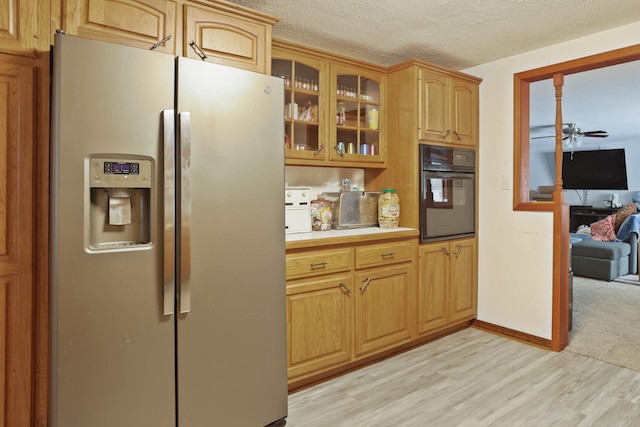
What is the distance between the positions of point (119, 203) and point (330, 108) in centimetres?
171

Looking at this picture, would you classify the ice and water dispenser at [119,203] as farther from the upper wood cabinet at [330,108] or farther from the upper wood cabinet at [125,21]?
the upper wood cabinet at [330,108]

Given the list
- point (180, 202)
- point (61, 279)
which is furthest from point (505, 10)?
point (61, 279)

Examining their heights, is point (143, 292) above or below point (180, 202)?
below

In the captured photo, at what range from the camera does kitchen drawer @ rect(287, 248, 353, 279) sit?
2.33 metres

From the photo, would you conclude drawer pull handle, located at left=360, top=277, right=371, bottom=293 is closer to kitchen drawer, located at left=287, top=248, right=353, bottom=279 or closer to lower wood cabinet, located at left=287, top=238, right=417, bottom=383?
lower wood cabinet, located at left=287, top=238, right=417, bottom=383

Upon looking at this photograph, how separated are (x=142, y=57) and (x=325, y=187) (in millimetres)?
1829

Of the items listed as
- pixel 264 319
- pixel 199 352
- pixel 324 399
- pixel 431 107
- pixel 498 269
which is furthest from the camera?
pixel 498 269

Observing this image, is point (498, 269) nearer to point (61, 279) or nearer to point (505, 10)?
point (505, 10)

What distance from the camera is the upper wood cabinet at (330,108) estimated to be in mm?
2740

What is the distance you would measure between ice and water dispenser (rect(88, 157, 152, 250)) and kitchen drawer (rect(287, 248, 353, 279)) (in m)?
0.88

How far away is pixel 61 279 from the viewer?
4.88 feet

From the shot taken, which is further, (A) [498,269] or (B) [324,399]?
(A) [498,269]

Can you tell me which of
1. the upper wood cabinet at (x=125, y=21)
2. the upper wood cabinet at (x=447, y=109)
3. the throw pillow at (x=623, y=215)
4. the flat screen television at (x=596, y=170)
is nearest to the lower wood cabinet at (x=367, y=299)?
the upper wood cabinet at (x=447, y=109)

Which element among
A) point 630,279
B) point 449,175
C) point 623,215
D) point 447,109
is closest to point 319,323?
point 449,175
